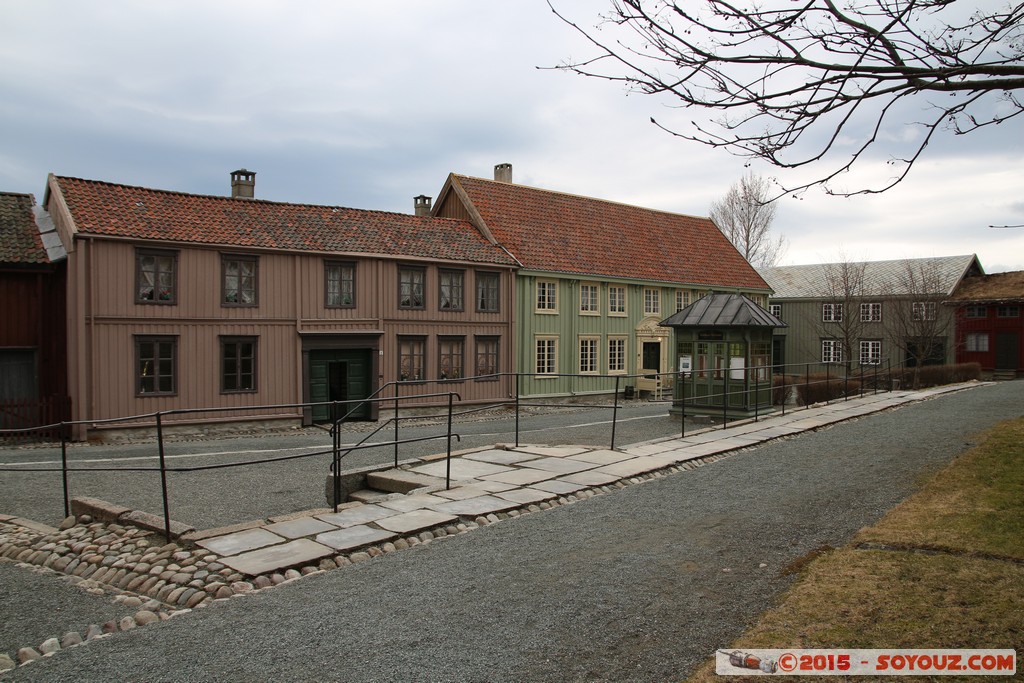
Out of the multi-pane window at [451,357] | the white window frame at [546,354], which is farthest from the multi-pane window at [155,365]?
the white window frame at [546,354]

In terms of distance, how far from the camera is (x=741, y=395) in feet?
59.4

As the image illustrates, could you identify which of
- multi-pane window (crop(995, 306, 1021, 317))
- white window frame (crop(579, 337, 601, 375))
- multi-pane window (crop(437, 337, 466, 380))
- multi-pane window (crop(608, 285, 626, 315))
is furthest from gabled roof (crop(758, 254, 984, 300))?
multi-pane window (crop(437, 337, 466, 380))

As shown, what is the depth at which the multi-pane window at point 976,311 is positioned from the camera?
133 ft

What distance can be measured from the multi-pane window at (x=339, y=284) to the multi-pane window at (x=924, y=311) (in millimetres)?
27376

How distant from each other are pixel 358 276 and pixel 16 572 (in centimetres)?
1628

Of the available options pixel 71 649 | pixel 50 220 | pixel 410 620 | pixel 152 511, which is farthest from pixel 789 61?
pixel 50 220

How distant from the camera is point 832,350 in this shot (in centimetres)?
4412

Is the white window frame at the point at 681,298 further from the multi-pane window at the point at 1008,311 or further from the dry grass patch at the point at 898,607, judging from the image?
the dry grass patch at the point at 898,607

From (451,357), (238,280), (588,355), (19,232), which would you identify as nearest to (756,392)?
(451,357)

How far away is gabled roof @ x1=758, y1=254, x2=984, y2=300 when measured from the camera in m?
42.0

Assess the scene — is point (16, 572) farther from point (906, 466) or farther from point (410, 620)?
point (906, 466)

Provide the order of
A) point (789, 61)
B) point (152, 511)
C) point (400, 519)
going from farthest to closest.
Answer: point (152, 511), point (400, 519), point (789, 61)

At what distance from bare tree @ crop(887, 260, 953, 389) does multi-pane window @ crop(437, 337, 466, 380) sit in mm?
21213

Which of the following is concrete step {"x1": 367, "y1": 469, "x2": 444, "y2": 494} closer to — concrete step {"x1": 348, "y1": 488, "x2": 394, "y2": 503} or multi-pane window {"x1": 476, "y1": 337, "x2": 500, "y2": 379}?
concrete step {"x1": 348, "y1": 488, "x2": 394, "y2": 503}
